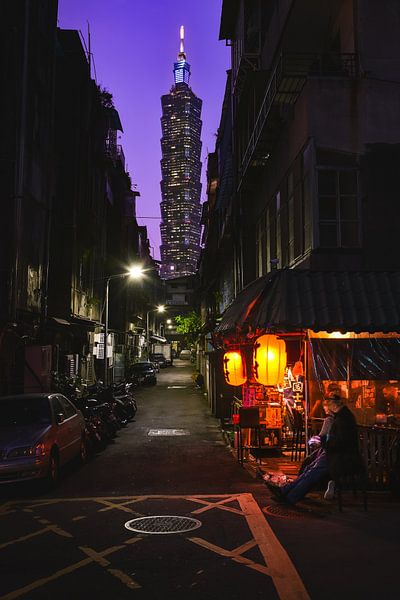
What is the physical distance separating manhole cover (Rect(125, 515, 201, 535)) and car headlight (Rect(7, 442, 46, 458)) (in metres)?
3.07

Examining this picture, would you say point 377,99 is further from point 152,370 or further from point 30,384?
point 152,370

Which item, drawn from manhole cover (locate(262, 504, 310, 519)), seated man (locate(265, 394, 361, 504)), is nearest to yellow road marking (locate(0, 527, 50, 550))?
manhole cover (locate(262, 504, 310, 519))

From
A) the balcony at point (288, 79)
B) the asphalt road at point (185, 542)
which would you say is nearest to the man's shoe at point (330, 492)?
the asphalt road at point (185, 542)

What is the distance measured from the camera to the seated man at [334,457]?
8.65m

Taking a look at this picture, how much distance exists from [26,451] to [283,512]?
504cm

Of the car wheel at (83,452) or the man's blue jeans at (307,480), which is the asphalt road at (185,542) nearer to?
the man's blue jeans at (307,480)

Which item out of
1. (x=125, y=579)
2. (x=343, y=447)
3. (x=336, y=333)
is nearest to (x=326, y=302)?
(x=336, y=333)

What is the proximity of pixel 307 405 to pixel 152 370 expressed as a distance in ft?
106

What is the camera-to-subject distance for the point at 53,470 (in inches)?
432

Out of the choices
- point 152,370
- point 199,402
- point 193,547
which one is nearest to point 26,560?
point 193,547

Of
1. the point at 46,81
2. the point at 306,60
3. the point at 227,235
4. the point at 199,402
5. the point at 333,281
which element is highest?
the point at 46,81

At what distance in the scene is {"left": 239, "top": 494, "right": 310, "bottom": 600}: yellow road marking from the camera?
17.9ft

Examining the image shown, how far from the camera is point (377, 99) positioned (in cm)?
1268

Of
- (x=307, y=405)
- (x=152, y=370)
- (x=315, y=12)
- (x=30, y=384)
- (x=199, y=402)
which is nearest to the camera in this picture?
(x=307, y=405)
